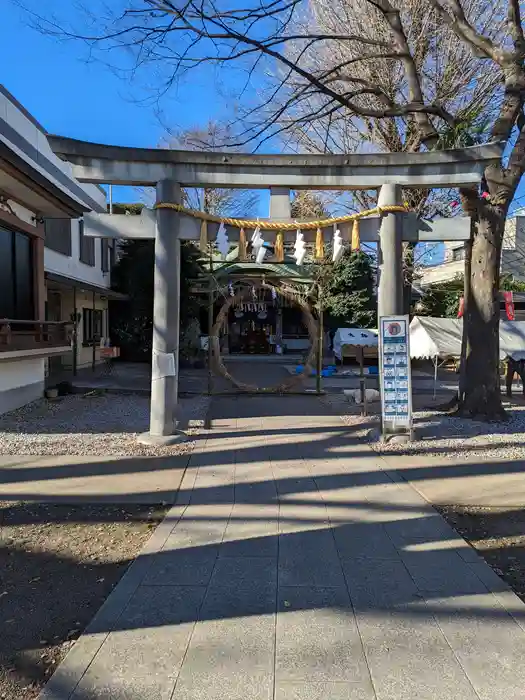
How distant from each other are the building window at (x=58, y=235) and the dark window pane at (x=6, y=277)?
4389 millimetres

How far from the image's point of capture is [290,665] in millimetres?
2768

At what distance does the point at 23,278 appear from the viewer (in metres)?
10.8

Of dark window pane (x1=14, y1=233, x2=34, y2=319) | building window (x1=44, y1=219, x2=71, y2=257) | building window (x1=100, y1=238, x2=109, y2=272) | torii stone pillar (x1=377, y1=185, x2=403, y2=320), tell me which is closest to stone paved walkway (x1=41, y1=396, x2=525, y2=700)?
torii stone pillar (x1=377, y1=185, x2=403, y2=320)

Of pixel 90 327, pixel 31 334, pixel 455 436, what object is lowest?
pixel 455 436

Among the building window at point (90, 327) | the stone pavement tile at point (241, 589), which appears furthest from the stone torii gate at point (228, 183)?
the building window at point (90, 327)

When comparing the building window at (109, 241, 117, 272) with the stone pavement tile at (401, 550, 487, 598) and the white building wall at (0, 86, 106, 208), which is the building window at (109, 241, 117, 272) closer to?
the white building wall at (0, 86, 106, 208)

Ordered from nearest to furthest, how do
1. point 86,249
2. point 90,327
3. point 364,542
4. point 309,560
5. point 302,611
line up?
point 302,611 < point 309,560 < point 364,542 < point 86,249 < point 90,327

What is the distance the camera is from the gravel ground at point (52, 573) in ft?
9.40

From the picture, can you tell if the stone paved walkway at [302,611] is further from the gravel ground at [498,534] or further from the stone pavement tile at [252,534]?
the gravel ground at [498,534]

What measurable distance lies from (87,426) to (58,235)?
346 inches

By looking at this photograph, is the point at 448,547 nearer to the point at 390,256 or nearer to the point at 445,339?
the point at 390,256

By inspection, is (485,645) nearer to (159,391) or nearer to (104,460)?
(104,460)

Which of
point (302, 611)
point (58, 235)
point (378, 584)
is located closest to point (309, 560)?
point (378, 584)

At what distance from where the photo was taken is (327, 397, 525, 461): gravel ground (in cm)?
742
